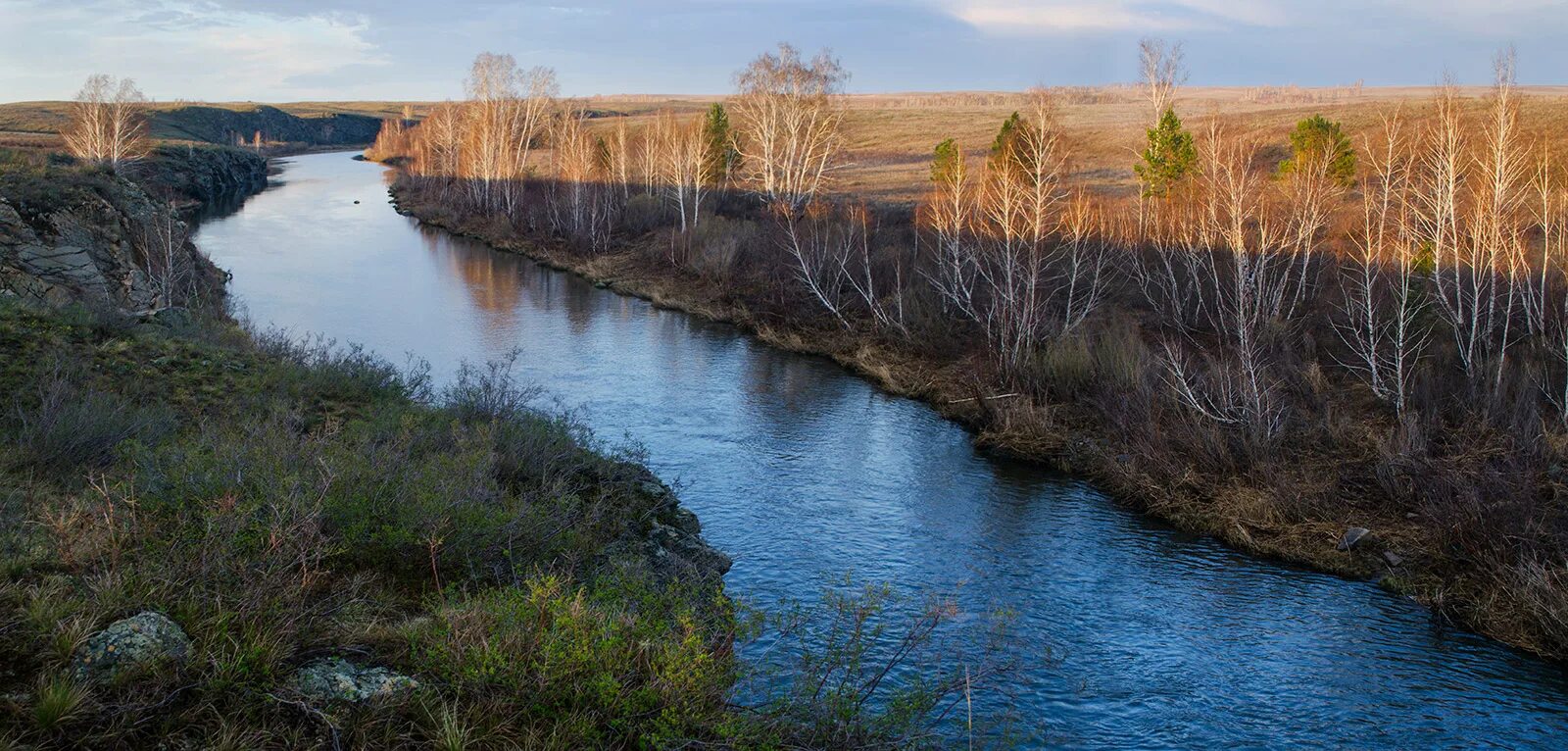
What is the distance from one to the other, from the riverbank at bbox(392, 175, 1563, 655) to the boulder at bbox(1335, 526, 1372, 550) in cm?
3

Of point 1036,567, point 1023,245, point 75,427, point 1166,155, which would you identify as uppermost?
point 1166,155

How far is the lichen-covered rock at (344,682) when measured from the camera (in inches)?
212

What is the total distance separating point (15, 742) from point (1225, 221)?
23960 millimetres

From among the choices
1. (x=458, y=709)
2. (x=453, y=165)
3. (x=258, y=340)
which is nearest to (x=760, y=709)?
(x=458, y=709)

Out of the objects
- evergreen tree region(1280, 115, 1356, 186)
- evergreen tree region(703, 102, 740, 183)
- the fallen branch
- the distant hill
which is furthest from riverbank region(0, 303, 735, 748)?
the distant hill

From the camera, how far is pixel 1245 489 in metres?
14.6

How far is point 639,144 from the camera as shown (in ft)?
183

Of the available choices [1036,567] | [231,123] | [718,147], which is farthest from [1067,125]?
[231,123]

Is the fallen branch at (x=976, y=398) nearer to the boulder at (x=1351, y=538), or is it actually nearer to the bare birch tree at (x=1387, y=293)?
the bare birch tree at (x=1387, y=293)

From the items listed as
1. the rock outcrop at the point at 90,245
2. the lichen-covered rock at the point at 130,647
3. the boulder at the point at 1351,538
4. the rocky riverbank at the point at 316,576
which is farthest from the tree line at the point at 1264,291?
the rock outcrop at the point at 90,245

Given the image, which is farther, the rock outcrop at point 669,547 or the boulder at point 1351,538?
the boulder at point 1351,538

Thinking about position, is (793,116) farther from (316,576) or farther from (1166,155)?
(316,576)

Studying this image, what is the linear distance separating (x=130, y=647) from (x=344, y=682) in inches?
40.7

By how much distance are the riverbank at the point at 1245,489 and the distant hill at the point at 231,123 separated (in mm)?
81582
